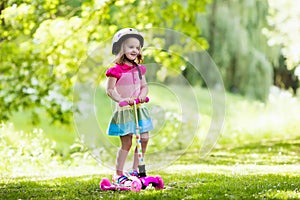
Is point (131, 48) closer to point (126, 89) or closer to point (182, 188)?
point (126, 89)

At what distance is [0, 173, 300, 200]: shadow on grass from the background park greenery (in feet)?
0.03

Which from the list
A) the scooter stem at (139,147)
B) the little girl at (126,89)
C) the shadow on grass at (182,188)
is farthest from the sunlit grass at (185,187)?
the little girl at (126,89)

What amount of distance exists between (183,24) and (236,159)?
3.48 meters

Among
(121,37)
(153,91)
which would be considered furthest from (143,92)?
(153,91)

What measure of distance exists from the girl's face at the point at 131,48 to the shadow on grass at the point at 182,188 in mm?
1172

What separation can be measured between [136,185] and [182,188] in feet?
1.61

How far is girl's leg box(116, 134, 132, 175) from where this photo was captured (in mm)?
4906

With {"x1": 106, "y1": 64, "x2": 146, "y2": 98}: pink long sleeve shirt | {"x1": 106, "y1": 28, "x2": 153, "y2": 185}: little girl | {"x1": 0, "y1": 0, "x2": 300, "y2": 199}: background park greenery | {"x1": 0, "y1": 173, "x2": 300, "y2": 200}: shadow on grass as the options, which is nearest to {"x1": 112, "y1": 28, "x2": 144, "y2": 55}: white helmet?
{"x1": 106, "y1": 28, "x2": 153, "y2": 185}: little girl

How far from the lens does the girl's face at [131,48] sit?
489 cm

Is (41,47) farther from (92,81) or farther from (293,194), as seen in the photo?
(293,194)

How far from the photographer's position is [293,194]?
4.44 meters

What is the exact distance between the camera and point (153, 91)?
341 inches

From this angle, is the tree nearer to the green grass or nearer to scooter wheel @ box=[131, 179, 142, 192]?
the green grass

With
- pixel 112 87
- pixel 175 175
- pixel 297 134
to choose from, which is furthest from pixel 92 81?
pixel 297 134
